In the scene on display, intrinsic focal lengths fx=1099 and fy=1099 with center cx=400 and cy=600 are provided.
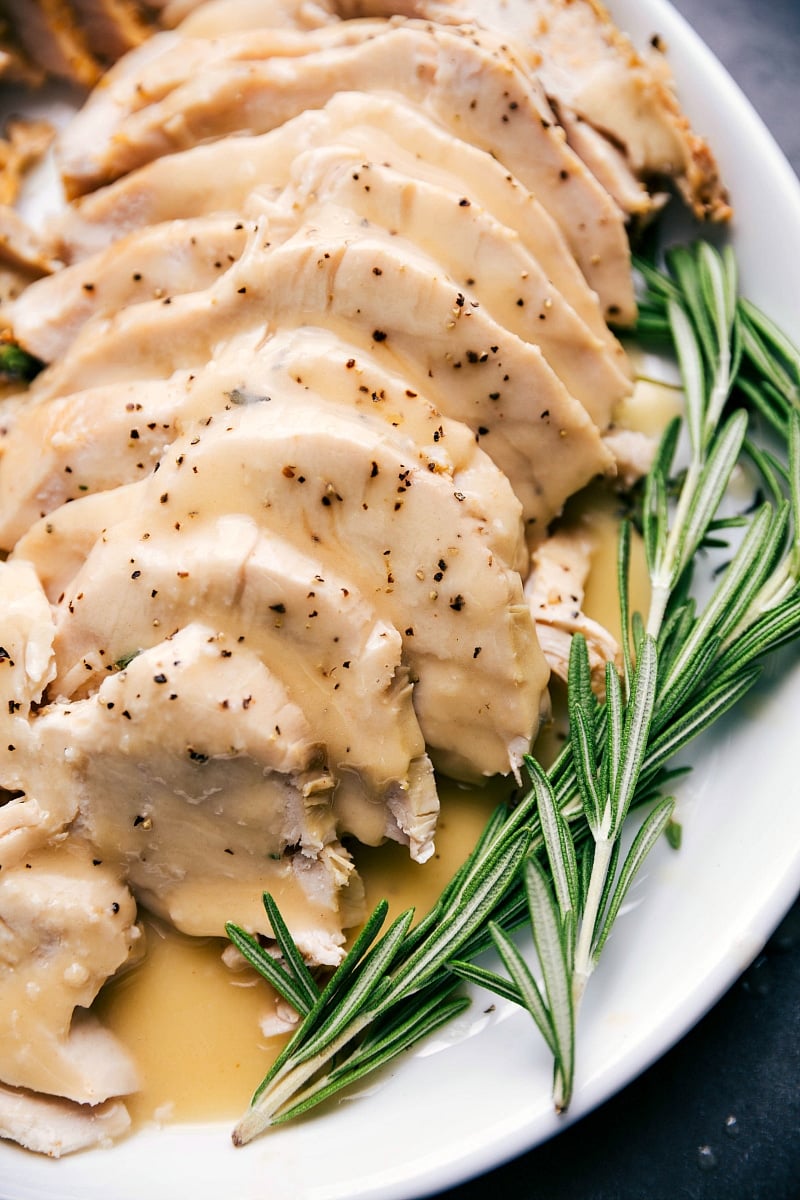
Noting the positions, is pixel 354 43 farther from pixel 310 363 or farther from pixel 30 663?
pixel 30 663

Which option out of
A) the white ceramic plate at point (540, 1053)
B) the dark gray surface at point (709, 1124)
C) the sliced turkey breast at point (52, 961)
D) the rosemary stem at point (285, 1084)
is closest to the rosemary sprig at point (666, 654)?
the white ceramic plate at point (540, 1053)

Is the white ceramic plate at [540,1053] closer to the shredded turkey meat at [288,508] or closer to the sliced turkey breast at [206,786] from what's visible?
the shredded turkey meat at [288,508]

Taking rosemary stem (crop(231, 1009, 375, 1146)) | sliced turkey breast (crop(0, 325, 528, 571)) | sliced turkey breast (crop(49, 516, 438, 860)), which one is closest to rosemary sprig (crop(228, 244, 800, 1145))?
rosemary stem (crop(231, 1009, 375, 1146))

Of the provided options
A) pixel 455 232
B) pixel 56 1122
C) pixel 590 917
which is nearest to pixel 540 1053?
pixel 590 917

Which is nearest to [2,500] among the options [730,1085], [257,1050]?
[257,1050]

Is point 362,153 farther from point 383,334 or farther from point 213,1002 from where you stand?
point 213,1002

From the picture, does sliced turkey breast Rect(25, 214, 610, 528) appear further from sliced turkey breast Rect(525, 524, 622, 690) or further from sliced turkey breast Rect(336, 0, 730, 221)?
sliced turkey breast Rect(336, 0, 730, 221)
